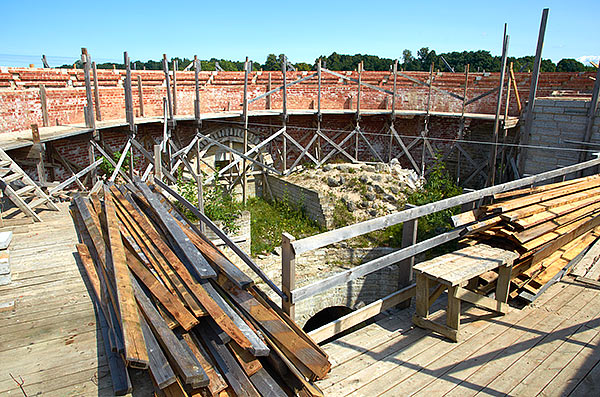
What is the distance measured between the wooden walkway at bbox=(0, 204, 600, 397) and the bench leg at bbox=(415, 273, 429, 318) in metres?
0.17

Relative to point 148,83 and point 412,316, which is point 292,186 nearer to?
point 148,83

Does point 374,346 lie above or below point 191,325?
below

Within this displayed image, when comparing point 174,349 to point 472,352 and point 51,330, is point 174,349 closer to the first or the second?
point 51,330

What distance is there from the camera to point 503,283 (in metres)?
4.01

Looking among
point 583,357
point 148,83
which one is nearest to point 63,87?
point 148,83

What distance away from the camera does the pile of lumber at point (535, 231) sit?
4137 mm

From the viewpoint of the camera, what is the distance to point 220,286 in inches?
135

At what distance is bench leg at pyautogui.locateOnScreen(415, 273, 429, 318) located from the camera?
3.69m

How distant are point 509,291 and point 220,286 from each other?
293cm

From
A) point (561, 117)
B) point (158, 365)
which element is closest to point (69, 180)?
point (158, 365)

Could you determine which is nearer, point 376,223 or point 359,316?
point 376,223

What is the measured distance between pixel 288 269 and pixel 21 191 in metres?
4.80

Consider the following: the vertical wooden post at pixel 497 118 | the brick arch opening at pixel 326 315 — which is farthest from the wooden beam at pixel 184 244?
the vertical wooden post at pixel 497 118

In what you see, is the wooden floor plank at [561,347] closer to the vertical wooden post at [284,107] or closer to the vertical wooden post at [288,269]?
the vertical wooden post at [288,269]
